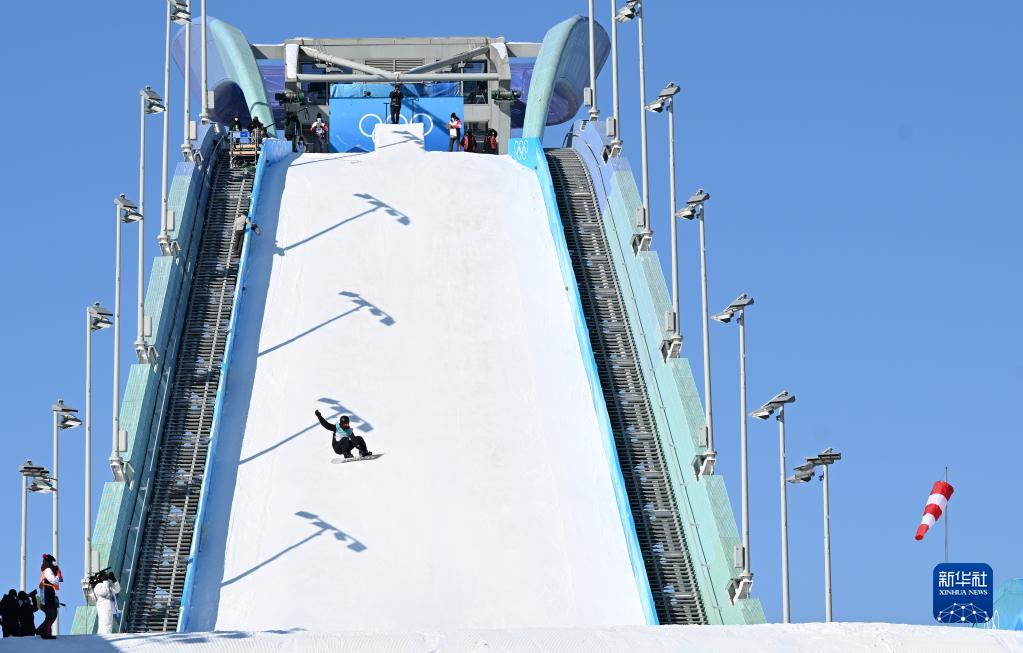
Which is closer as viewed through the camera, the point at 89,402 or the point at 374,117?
the point at 89,402

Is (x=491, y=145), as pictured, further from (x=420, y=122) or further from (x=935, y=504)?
(x=935, y=504)

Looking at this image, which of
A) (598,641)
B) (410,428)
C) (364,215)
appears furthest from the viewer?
(364,215)

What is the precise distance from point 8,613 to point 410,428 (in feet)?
35.2

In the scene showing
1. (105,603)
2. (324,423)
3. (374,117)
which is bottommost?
(105,603)

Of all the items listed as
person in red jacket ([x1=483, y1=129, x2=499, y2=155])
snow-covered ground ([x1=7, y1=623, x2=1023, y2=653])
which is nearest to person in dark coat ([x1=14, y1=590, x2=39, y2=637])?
snow-covered ground ([x1=7, y1=623, x2=1023, y2=653])

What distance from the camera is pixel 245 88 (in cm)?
5775

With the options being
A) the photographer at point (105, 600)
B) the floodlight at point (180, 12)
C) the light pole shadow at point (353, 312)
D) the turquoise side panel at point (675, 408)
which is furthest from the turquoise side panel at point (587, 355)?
the floodlight at point (180, 12)

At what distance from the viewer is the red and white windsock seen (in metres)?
27.2

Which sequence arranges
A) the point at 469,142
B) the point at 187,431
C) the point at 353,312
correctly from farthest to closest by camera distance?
the point at 469,142 < the point at 353,312 < the point at 187,431

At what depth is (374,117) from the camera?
56500 millimetres

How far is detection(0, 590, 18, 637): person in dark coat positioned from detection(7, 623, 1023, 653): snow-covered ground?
2.13 m

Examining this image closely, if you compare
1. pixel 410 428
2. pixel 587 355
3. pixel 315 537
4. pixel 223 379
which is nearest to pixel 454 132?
pixel 587 355

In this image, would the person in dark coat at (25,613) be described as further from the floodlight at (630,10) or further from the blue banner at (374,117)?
the blue banner at (374,117)

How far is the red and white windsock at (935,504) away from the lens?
27.2 m
